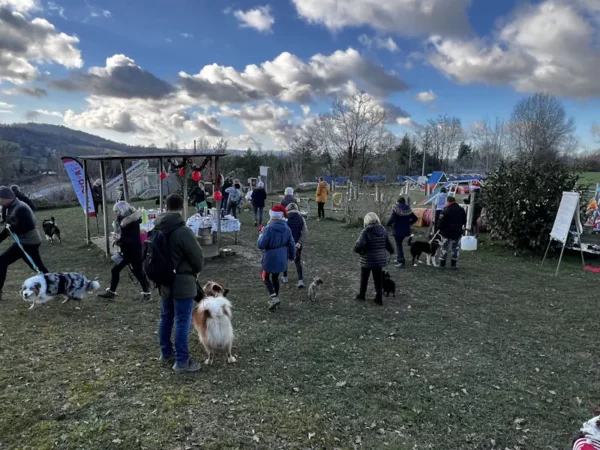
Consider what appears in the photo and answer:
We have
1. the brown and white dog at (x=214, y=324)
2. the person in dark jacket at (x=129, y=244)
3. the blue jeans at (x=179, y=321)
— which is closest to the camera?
the blue jeans at (x=179, y=321)

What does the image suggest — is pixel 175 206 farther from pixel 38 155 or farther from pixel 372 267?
pixel 38 155

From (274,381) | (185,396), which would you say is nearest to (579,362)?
(274,381)

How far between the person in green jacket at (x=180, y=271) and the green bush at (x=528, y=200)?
33.9 ft

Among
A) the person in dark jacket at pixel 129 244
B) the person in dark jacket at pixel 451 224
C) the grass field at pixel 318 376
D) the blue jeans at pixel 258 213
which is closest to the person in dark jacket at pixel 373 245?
the grass field at pixel 318 376

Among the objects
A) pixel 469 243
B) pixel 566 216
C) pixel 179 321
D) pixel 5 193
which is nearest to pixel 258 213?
pixel 469 243

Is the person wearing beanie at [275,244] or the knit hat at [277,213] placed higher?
the knit hat at [277,213]

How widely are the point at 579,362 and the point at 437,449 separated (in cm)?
288

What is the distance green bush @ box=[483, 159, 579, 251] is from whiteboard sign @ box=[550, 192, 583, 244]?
1.19 metres

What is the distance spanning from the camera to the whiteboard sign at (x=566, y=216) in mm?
9195

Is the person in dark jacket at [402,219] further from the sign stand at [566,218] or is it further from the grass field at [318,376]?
the sign stand at [566,218]

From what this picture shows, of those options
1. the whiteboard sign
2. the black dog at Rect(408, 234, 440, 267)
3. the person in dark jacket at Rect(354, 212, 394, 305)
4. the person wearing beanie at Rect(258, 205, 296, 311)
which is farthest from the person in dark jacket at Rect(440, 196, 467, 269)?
the person wearing beanie at Rect(258, 205, 296, 311)

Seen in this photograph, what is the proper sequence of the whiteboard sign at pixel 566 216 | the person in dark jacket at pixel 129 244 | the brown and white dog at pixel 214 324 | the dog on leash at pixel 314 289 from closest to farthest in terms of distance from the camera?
the brown and white dog at pixel 214 324 → the person in dark jacket at pixel 129 244 → the dog on leash at pixel 314 289 → the whiteboard sign at pixel 566 216

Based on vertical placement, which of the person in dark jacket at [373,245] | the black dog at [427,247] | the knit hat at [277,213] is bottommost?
the black dog at [427,247]

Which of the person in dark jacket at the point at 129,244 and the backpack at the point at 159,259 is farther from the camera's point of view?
the person in dark jacket at the point at 129,244
